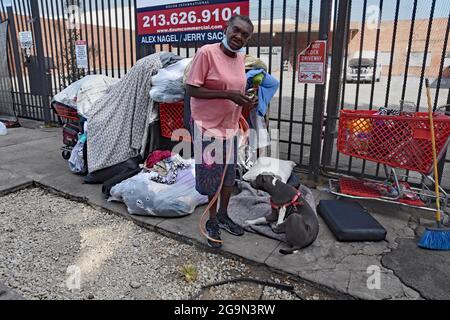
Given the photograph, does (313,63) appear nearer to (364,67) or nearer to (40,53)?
(364,67)

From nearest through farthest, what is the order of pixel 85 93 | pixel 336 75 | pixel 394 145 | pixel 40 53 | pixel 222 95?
1. pixel 222 95
2. pixel 394 145
3. pixel 336 75
4. pixel 85 93
5. pixel 40 53

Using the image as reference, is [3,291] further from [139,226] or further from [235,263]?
[235,263]

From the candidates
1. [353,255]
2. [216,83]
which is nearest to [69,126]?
[216,83]

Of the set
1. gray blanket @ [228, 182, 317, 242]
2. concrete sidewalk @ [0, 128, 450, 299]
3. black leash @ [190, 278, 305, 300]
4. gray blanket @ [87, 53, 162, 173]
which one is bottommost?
black leash @ [190, 278, 305, 300]

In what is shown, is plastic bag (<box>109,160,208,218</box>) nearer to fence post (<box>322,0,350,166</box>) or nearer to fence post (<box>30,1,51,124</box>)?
fence post (<box>322,0,350,166</box>)

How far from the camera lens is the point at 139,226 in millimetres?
3420

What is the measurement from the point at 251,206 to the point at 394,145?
5.03 ft

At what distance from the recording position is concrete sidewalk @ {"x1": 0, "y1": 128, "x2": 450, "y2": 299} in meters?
2.44

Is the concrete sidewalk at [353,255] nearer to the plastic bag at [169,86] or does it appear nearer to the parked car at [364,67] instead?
the plastic bag at [169,86]

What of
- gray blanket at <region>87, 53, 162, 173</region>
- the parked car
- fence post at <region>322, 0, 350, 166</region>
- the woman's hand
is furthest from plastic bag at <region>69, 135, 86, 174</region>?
the parked car

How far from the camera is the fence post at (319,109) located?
394 cm

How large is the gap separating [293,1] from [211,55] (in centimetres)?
231

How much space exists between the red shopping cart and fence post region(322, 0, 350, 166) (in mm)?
687

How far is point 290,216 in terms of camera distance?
2.87 m
